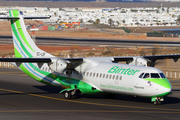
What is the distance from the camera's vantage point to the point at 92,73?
25906 millimetres

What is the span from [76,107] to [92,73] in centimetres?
382

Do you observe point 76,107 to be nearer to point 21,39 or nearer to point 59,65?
point 59,65

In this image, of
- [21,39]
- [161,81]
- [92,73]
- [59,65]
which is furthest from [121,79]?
[21,39]

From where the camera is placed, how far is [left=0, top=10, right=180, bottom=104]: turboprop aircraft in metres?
22.5

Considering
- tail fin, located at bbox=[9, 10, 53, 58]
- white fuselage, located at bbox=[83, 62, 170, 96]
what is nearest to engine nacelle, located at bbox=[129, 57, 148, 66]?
white fuselage, located at bbox=[83, 62, 170, 96]

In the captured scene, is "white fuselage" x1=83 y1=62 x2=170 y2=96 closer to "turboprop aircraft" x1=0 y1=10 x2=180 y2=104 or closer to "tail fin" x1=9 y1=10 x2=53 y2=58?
"turboprop aircraft" x1=0 y1=10 x2=180 y2=104

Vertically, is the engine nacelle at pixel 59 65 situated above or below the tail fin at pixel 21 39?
below

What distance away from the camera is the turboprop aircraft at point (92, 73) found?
22484 mm

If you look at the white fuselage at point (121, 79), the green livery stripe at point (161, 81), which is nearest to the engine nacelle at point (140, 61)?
the white fuselage at point (121, 79)

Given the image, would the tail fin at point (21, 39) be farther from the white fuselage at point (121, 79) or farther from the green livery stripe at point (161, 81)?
the green livery stripe at point (161, 81)

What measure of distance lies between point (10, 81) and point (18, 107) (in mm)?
15090

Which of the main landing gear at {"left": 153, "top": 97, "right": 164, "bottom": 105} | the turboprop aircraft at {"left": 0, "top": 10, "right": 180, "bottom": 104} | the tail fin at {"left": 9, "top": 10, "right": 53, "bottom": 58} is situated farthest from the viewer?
the tail fin at {"left": 9, "top": 10, "right": 53, "bottom": 58}

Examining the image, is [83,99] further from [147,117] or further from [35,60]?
[147,117]

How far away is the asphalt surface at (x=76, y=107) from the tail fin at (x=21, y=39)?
370cm
